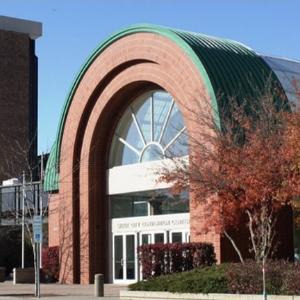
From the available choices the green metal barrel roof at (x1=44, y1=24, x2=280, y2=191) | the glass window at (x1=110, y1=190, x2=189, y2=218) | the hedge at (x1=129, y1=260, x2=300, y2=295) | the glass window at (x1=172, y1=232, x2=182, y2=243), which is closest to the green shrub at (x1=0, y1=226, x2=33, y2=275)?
the glass window at (x1=110, y1=190, x2=189, y2=218)

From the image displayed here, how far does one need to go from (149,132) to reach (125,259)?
19.3 ft

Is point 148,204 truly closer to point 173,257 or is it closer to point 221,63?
point 173,257

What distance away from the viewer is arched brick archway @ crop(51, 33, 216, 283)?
33.0m

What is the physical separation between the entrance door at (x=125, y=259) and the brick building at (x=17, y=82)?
207ft

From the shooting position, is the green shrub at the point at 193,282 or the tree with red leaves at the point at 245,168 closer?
the green shrub at the point at 193,282

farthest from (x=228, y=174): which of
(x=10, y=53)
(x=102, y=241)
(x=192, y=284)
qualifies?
(x=10, y=53)

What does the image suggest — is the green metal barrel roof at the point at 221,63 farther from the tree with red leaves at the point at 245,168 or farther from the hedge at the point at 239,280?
the hedge at the point at 239,280

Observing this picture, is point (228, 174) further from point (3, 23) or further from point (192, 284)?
point (3, 23)

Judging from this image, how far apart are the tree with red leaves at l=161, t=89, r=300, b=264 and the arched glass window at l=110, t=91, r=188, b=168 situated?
403 cm

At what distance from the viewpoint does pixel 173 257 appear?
1110 inches

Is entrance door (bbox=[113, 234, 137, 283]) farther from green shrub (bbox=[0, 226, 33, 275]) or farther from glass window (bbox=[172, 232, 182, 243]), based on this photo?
green shrub (bbox=[0, 226, 33, 275])

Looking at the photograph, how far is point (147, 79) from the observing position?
105 ft

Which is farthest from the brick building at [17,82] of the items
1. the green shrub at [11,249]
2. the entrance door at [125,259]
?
the entrance door at [125,259]

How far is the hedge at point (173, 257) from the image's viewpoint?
90.0 ft
